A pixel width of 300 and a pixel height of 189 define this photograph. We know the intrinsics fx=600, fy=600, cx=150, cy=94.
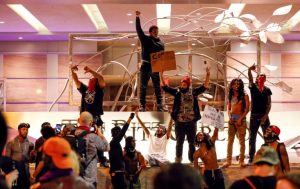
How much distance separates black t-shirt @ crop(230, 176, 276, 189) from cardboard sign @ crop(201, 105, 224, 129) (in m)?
4.86

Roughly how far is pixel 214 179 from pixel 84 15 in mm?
7814

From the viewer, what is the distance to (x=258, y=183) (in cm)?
381

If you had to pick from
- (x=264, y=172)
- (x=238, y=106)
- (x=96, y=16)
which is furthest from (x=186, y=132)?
(x=96, y=16)

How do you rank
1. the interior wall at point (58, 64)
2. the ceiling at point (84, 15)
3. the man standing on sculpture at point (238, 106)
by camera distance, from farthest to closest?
the interior wall at point (58, 64)
the ceiling at point (84, 15)
the man standing on sculpture at point (238, 106)

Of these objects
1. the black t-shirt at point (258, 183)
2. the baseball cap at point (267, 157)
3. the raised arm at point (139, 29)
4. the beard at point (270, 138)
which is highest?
the raised arm at point (139, 29)

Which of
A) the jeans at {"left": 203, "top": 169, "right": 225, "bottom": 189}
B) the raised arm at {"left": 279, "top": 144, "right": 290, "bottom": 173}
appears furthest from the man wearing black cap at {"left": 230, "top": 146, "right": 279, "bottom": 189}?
the jeans at {"left": 203, "top": 169, "right": 225, "bottom": 189}

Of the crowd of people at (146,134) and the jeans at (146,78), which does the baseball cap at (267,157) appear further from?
the jeans at (146,78)

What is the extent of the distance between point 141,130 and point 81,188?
7.77 meters

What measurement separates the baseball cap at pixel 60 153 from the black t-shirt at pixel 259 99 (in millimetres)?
5657

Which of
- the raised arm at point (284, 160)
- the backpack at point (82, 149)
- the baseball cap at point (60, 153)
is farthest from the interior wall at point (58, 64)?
the baseball cap at point (60, 153)

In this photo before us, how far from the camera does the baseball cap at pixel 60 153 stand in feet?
10.8

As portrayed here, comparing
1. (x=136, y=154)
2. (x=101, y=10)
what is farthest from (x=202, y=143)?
(x=101, y=10)

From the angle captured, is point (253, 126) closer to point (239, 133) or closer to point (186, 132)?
point (239, 133)

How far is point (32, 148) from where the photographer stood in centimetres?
844
